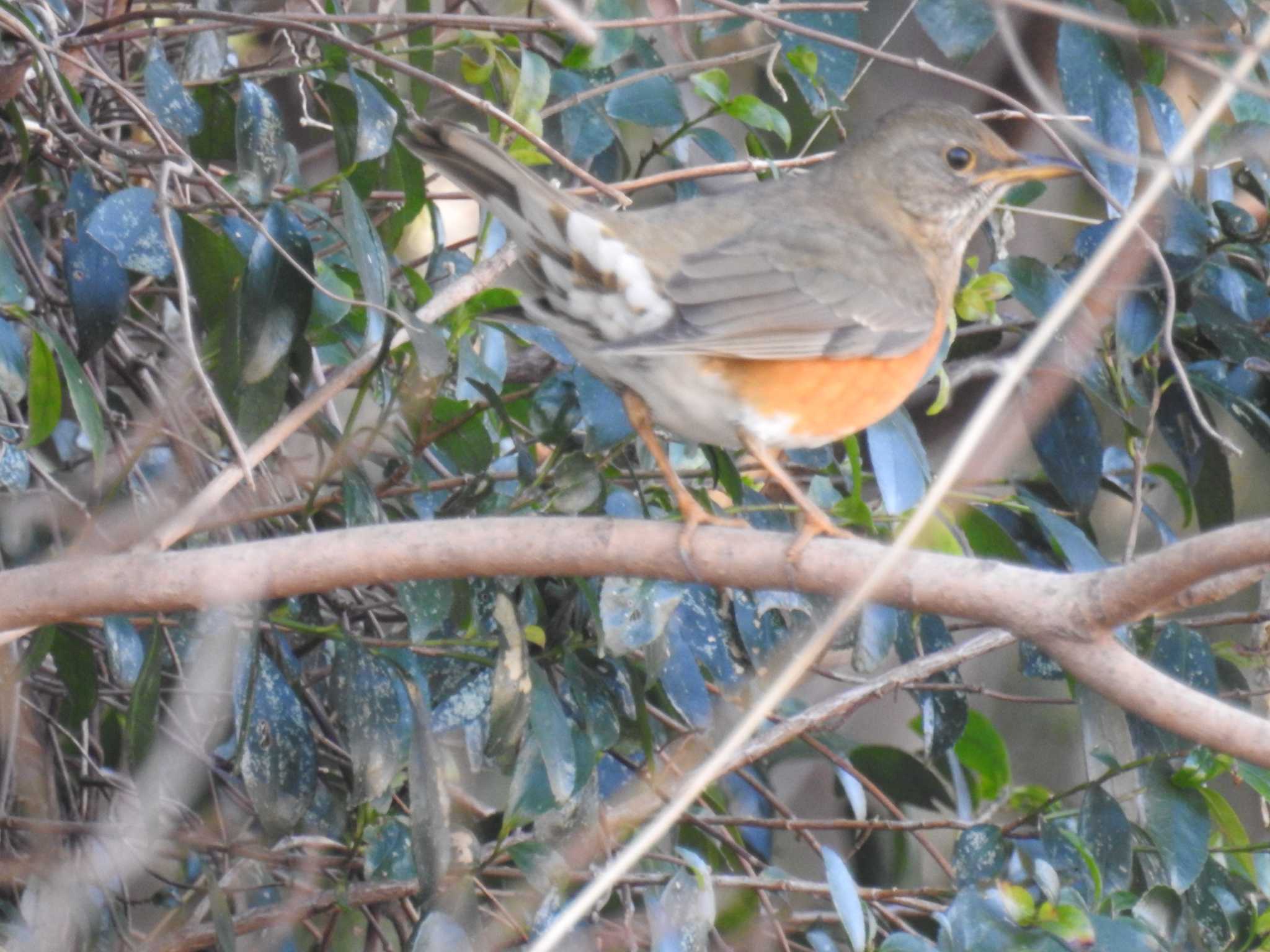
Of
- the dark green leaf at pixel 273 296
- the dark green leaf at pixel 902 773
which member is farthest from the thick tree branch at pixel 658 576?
the dark green leaf at pixel 902 773

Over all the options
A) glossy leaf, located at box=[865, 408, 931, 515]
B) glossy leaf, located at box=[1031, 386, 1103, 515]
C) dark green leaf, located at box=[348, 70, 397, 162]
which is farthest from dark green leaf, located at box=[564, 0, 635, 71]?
glossy leaf, located at box=[1031, 386, 1103, 515]

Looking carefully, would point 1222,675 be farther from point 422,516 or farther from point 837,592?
point 422,516

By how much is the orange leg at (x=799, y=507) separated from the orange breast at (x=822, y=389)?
0.19ft

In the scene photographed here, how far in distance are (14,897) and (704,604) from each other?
1.56 m

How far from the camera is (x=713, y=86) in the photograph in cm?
286

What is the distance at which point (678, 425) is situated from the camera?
2.54 meters

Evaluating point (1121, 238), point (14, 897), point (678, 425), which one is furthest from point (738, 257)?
point (14, 897)

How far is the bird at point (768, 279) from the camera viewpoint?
2361 millimetres

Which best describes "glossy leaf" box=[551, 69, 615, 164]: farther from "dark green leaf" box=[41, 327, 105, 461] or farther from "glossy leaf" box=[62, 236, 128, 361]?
"dark green leaf" box=[41, 327, 105, 461]

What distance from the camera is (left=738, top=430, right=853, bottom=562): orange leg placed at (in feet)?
6.63

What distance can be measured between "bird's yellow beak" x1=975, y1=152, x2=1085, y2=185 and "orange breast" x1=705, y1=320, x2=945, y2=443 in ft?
1.97

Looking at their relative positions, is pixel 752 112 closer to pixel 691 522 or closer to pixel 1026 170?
pixel 1026 170

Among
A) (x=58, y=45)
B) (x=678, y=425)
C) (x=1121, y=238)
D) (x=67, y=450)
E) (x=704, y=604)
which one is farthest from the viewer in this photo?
(x=67, y=450)

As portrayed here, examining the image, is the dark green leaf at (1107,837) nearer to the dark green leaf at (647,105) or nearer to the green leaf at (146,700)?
the dark green leaf at (647,105)
